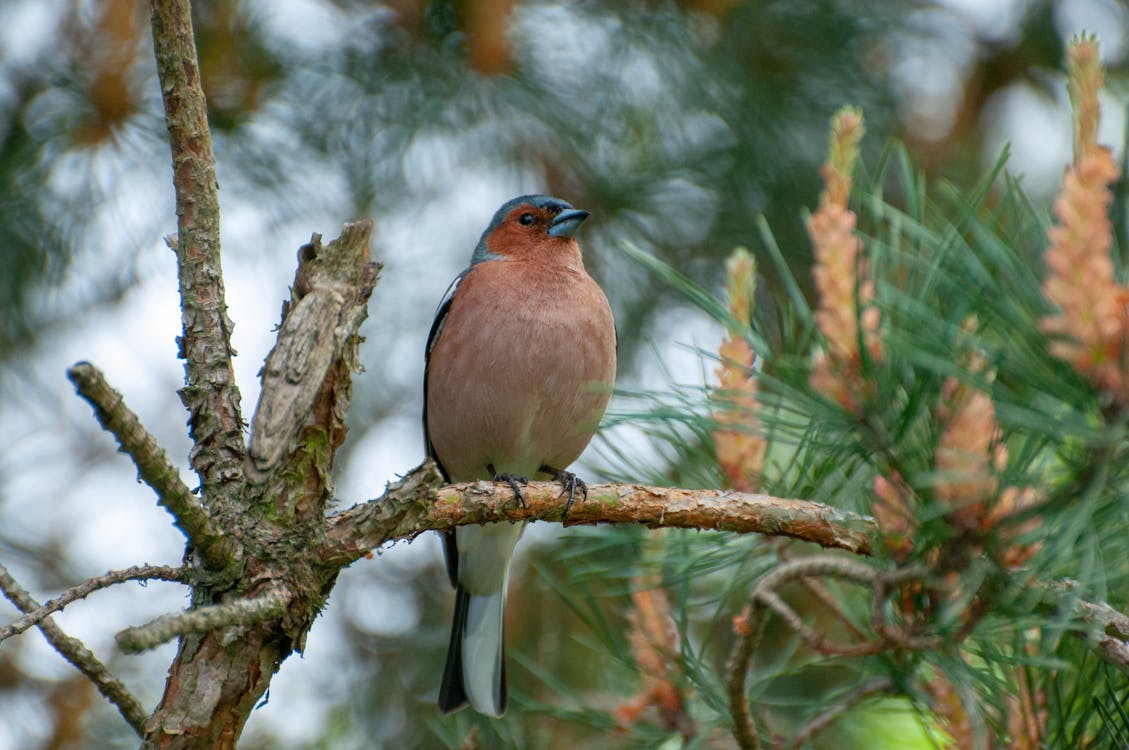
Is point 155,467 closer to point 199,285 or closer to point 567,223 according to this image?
point 199,285

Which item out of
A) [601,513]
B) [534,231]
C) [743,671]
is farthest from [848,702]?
[534,231]

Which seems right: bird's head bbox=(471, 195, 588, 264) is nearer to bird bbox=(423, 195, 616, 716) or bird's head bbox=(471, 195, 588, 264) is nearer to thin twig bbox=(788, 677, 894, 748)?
bird bbox=(423, 195, 616, 716)

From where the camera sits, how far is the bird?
479 cm

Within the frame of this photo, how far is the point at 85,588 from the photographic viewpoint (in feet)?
7.19

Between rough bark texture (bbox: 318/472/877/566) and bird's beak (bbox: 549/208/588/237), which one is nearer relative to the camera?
rough bark texture (bbox: 318/472/877/566)

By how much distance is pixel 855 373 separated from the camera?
7.29 ft

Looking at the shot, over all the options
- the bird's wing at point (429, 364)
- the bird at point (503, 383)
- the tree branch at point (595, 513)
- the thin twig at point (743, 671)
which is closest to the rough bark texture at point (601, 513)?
the tree branch at point (595, 513)

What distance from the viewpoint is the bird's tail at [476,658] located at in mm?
4617

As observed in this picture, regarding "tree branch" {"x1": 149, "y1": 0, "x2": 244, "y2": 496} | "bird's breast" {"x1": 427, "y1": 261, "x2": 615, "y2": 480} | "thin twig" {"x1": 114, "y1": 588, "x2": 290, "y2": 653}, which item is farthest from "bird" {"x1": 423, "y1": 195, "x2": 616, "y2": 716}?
"thin twig" {"x1": 114, "y1": 588, "x2": 290, "y2": 653}

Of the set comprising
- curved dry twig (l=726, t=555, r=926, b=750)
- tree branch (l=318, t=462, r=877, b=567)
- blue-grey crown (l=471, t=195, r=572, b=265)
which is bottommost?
curved dry twig (l=726, t=555, r=926, b=750)

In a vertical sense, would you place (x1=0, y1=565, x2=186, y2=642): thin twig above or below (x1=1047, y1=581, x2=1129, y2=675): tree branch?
above

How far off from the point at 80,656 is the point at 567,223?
3.31 meters

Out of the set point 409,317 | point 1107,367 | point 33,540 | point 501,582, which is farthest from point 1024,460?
point 33,540

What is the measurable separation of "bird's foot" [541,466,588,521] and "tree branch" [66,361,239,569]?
1.13 metres
